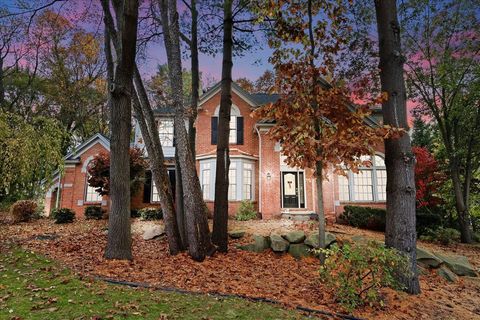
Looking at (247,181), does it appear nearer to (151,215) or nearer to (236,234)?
(151,215)

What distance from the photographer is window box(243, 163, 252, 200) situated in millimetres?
15516

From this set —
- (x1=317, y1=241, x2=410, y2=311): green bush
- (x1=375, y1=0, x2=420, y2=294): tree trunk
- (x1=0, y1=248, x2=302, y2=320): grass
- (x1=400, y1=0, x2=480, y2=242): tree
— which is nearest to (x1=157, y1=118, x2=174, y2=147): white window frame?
(x1=0, y1=248, x2=302, y2=320): grass

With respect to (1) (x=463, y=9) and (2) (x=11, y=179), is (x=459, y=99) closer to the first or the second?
(1) (x=463, y=9)

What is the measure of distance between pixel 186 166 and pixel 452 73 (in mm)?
12050

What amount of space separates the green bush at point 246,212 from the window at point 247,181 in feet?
3.20

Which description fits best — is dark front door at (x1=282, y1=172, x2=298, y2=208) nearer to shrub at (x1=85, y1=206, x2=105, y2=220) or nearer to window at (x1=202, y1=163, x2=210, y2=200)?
window at (x1=202, y1=163, x2=210, y2=200)

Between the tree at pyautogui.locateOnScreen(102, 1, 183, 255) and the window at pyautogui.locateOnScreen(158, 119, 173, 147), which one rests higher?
the window at pyautogui.locateOnScreen(158, 119, 173, 147)

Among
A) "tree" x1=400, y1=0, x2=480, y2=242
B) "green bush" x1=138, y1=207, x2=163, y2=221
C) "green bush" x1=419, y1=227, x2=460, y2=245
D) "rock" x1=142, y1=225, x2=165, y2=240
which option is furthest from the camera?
A: "green bush" x1=138, y1=207, x2=163, y2=221

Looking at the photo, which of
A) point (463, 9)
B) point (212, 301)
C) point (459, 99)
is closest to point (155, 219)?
point (212, 301)

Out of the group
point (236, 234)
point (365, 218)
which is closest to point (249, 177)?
point (365, 218)

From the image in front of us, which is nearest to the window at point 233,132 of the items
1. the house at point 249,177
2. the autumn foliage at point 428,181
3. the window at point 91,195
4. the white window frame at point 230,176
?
the house at point 249,177

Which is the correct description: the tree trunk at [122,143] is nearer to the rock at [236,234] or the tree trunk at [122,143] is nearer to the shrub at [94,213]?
the rock at [236,234]

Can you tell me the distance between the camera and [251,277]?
6.07m

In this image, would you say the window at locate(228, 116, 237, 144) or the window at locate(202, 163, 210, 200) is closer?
the window at locate(202, 163, 210, 200)
